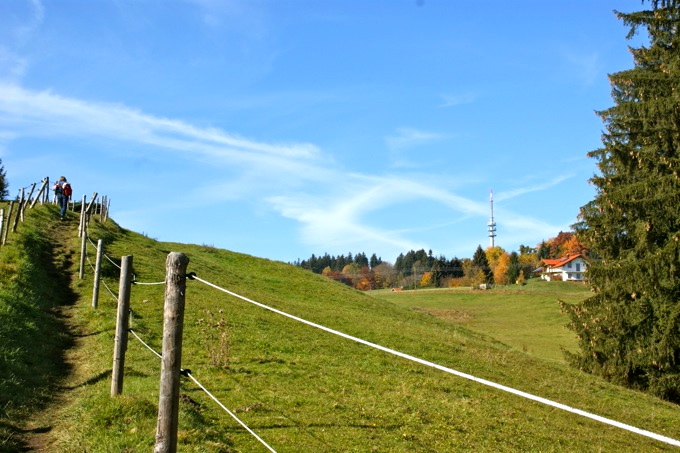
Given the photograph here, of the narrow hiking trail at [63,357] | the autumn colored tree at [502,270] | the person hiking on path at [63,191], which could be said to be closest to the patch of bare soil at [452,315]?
the person hiking on path at [63,191]

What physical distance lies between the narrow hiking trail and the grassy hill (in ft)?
0.13

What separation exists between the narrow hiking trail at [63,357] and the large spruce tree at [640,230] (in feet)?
67.5

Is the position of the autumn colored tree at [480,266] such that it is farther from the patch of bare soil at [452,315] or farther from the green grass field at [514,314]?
the patch of bare soil at [452,315]

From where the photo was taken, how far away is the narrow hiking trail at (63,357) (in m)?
→ 8.35

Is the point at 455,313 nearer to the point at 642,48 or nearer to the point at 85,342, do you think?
the point at 642,48

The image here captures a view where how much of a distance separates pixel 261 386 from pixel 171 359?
625 centimetres

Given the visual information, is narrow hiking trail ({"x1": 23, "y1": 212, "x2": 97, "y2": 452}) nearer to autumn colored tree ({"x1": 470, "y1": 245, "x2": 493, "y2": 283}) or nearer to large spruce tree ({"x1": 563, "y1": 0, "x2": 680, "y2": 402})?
large spruce tree ({"x1": 563, "y1": 0, "x2": 680, "y2": 402})

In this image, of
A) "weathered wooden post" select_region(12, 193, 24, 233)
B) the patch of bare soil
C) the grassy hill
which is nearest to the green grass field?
the patch of bare soil

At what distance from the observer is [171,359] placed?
6098mm

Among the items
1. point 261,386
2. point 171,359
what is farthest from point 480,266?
point 171,359

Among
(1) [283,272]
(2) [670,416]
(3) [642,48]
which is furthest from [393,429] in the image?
(1) [283,272]

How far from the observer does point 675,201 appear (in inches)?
900

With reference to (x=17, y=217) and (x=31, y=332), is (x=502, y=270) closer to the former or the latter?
(x=17, y=217)

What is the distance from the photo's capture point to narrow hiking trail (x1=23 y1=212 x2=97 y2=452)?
8.35m
